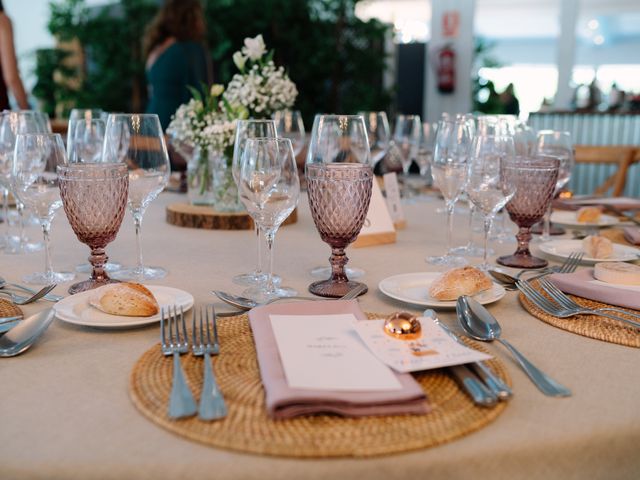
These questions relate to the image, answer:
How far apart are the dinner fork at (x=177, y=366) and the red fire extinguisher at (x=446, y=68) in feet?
22.4

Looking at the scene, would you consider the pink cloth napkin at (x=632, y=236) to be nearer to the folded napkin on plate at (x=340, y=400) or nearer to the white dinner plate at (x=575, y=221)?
the white dinner plate at (x=575, y=221)

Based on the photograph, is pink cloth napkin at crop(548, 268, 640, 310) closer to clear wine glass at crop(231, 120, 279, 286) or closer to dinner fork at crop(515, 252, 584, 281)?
dinner fork at crop(515, 252, 584, 281)

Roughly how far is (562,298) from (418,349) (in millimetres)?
349

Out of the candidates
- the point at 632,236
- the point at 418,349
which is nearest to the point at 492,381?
the point at 418,349

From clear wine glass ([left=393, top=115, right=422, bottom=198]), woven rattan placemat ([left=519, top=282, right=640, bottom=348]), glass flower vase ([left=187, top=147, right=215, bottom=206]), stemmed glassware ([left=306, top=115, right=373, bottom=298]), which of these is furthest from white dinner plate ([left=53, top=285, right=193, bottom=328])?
clear wine glass ([left=393, top=115, right=422, bottom=198])

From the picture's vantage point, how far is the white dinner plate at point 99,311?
2.79 feet

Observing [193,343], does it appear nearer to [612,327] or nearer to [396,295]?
[396,295]

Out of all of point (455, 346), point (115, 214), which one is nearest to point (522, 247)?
point (455, 346)

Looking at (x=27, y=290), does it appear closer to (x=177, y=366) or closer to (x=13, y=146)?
(x=177, y=366)

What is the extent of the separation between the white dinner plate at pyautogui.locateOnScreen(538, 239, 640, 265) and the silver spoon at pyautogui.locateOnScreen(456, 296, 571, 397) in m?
0.44

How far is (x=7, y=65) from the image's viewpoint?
351 centimetres

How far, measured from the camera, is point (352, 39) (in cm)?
650

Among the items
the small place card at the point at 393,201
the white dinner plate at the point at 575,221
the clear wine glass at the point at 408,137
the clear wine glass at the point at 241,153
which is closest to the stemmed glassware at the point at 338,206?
the clear wine glass at the point at 241,153

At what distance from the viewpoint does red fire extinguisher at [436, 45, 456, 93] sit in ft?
23.8
